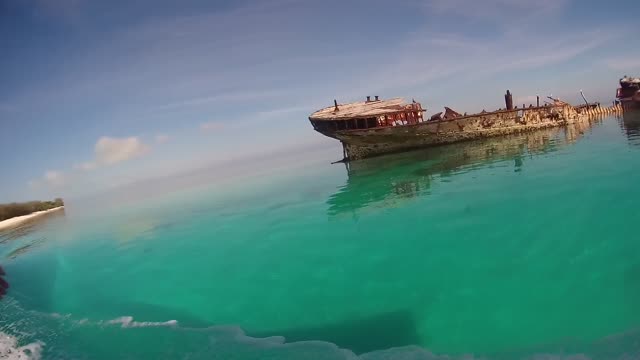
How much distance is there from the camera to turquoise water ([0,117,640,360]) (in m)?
6.98

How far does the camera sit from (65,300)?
41.5ft

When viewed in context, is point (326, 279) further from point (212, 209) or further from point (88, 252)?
point (212, 209)

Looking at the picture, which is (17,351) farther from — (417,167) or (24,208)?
(24,208)

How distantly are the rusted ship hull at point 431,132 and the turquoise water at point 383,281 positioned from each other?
47.6 feet

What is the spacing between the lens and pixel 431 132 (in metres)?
34.5

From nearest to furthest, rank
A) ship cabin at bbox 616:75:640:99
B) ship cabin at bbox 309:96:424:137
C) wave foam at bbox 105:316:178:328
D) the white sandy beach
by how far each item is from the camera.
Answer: wave foam at bbox 105:316:178:328 → ship cabin at bbox 309:96:424:137 → the white sandy beach → ship cabin at bbox 616:75:640:99

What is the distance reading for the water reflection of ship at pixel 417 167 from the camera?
18781 mm

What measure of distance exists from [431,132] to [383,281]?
89.6 ft

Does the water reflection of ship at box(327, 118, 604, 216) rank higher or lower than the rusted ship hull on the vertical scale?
lower

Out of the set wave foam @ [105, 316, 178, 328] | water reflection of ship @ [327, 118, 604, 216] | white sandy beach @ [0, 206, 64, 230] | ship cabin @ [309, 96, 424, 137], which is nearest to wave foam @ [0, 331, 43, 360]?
wave foam @ [105, 316, 178, 328]

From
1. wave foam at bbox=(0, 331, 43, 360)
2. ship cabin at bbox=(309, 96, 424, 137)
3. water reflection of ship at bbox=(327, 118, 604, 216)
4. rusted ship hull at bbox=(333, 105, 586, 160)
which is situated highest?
ship cabin at bbox=(309, 96, 424, 137)

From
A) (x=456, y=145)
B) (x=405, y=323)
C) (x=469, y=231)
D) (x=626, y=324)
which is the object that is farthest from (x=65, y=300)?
(x=456, y=145)

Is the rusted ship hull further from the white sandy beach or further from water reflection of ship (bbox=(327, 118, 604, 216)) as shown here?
the white sandy beach

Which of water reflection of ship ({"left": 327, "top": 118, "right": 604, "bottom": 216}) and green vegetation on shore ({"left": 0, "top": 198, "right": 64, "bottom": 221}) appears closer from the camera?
water reflection of ship ({"left": 327, "top": 118, "right": 604, "bottom": 216})
